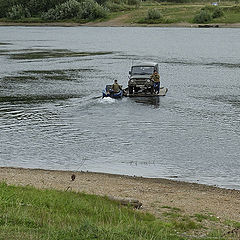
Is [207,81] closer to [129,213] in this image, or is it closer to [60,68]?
[60,68]

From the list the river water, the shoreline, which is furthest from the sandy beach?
the shoreline

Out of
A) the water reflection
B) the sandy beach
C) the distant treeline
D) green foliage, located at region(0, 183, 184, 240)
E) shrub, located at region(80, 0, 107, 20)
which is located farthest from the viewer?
the distant treeline

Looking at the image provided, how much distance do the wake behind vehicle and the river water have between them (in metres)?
0.69

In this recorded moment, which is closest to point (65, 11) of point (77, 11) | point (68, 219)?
point (77, 11)

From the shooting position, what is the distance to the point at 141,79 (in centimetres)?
4141

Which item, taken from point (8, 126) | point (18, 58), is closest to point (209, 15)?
point (18, 58)

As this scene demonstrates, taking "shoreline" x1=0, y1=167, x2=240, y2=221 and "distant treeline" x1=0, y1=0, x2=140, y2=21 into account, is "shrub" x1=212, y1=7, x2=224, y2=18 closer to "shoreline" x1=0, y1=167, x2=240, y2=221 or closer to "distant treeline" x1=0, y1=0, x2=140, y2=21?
"distant treeline" x1=0, y1=0, x2=140, y2=21

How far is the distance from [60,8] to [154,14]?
26808mm

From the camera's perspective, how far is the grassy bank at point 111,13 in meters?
138

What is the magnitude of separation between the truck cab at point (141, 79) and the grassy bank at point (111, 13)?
313 feet

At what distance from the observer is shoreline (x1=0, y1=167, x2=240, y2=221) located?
54.5 ft

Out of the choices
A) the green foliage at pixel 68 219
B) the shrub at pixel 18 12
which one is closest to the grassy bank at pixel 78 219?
the green foliage at pixel 68 219

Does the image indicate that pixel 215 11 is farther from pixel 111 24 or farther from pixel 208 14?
pixel 111 24

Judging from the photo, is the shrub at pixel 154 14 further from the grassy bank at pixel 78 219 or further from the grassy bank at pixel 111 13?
the grassy bank at pixel 78 219
